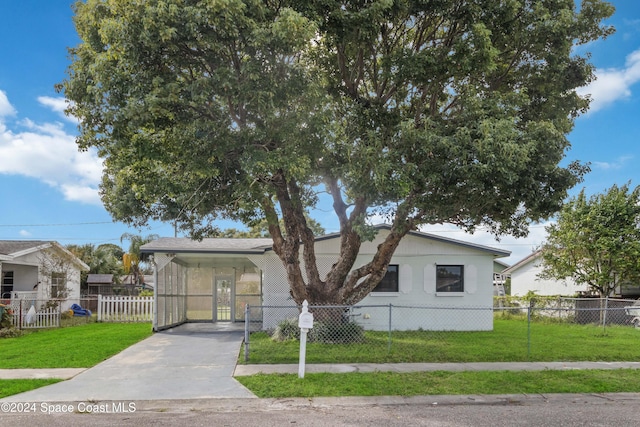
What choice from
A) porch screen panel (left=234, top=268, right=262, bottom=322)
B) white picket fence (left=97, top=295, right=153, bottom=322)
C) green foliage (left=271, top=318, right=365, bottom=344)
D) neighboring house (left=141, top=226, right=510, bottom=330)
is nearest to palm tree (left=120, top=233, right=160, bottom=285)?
white picket fence (left=97, top=295, right=153, bottom=322)

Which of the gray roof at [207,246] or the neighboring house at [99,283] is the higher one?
the gray roof at [207,246]

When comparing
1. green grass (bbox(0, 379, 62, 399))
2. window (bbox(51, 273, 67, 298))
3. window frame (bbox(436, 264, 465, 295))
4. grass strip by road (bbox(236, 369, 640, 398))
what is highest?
window frame (bbox(436, 264, 465, 295))

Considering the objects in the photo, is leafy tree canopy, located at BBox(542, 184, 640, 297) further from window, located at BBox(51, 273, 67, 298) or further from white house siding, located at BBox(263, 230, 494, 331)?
window, located at BBox(51, 273, 67, 298)

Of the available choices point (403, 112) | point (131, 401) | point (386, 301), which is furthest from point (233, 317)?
point (131, 401)

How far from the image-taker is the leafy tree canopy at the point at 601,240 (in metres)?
20.6

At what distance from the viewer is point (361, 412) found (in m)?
6.82

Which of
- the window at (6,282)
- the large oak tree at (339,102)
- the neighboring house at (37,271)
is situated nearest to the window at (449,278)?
the large oak tree at (339,102)

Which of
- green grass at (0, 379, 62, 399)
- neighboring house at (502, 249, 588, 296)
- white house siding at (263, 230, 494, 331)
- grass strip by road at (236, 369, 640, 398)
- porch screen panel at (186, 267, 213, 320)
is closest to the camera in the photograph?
green grass at (0, 379, 62, 399)

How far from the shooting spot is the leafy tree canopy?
20625 mm

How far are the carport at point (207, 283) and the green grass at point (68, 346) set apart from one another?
144 centimetres

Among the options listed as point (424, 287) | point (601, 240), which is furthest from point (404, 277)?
point (601, 240)

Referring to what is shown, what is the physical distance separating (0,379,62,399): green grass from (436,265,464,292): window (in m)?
12.5

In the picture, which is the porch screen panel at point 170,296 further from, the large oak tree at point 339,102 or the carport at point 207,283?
the large oak tree at point 339,102

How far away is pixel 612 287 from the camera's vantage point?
2192 cm
